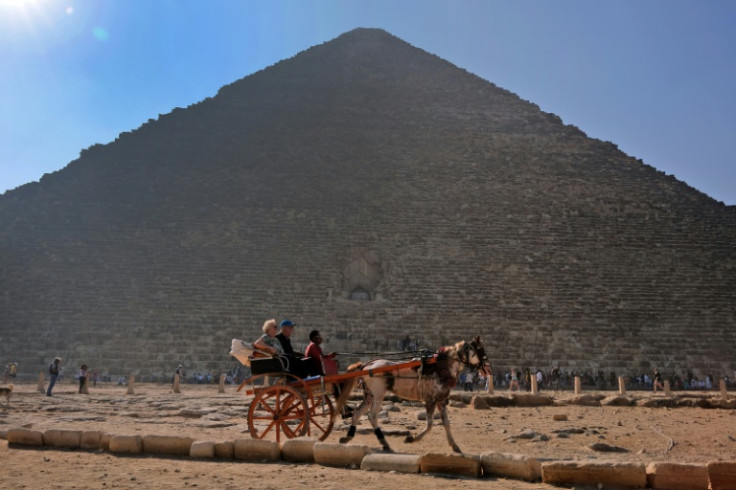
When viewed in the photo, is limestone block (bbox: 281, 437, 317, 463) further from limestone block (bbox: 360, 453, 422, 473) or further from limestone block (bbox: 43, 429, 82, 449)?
limestone block (bbox: 43, 429, 82, 449)

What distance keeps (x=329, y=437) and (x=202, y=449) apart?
166 centimetres

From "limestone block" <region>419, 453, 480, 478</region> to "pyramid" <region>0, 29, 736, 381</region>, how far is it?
454 inches

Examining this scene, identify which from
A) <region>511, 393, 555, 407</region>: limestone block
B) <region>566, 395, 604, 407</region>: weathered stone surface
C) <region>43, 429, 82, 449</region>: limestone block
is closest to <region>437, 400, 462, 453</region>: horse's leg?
<region>43, 429, 82, 449</region>: limestone block

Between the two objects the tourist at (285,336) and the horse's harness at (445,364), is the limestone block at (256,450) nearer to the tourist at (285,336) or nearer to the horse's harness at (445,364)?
the tourist at (285,336)

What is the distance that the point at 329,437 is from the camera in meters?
5.35

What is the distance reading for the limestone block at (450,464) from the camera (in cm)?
339

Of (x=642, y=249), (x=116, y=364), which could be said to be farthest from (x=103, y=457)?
(x=642, y=249)

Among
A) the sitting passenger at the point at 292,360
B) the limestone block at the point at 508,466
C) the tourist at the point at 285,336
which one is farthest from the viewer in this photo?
the tourist at the point at 285,336

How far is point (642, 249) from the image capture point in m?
18.8

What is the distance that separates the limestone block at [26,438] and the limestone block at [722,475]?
4.25 m

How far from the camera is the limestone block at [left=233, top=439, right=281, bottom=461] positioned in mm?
3828

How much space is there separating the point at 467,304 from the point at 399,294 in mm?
1858

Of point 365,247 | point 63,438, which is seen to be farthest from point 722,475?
point 365,247

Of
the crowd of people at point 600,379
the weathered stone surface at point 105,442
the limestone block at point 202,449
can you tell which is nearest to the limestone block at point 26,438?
the weathered stone surface at point 105,442
